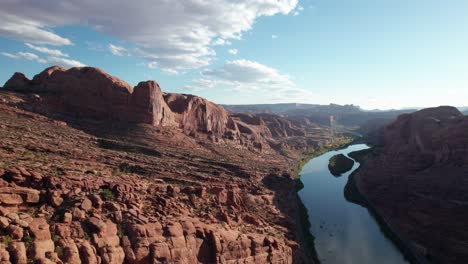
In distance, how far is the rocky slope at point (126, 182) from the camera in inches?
832

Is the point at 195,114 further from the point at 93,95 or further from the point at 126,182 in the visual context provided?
the point at 126,182

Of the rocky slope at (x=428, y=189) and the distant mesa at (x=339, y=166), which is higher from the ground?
the rocky slope at (x=428, y=189)

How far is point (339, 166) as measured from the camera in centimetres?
9712

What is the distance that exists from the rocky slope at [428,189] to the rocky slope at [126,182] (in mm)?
14806

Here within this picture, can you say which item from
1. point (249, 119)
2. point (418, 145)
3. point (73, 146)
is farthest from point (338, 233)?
point (249, 119)

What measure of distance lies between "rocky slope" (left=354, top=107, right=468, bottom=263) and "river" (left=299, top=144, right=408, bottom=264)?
9.48 ft

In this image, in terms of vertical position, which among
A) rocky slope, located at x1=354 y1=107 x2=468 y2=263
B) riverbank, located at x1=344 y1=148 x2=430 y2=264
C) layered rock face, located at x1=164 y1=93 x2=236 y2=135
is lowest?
riverbank, located at x1=344 y1=148 x2=430 y2=264

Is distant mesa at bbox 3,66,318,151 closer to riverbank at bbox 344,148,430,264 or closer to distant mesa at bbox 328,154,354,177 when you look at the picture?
riverbank at bbox 344,148,430,264

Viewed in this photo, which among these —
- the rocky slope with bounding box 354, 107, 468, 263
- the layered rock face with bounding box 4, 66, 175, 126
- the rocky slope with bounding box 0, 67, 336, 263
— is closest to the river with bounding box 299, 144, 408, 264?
the rocky slope with bounding box 354, 107, 468, 263

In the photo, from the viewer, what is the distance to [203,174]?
51.8 meters

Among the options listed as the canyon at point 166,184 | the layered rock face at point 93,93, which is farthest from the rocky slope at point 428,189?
the layered rock face at point 93,93

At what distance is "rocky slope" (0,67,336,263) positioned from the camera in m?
21.1

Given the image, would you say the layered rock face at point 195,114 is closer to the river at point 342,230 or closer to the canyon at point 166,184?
the canyon at point 166,184

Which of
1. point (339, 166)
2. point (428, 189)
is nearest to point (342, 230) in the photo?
point (428, 189)
